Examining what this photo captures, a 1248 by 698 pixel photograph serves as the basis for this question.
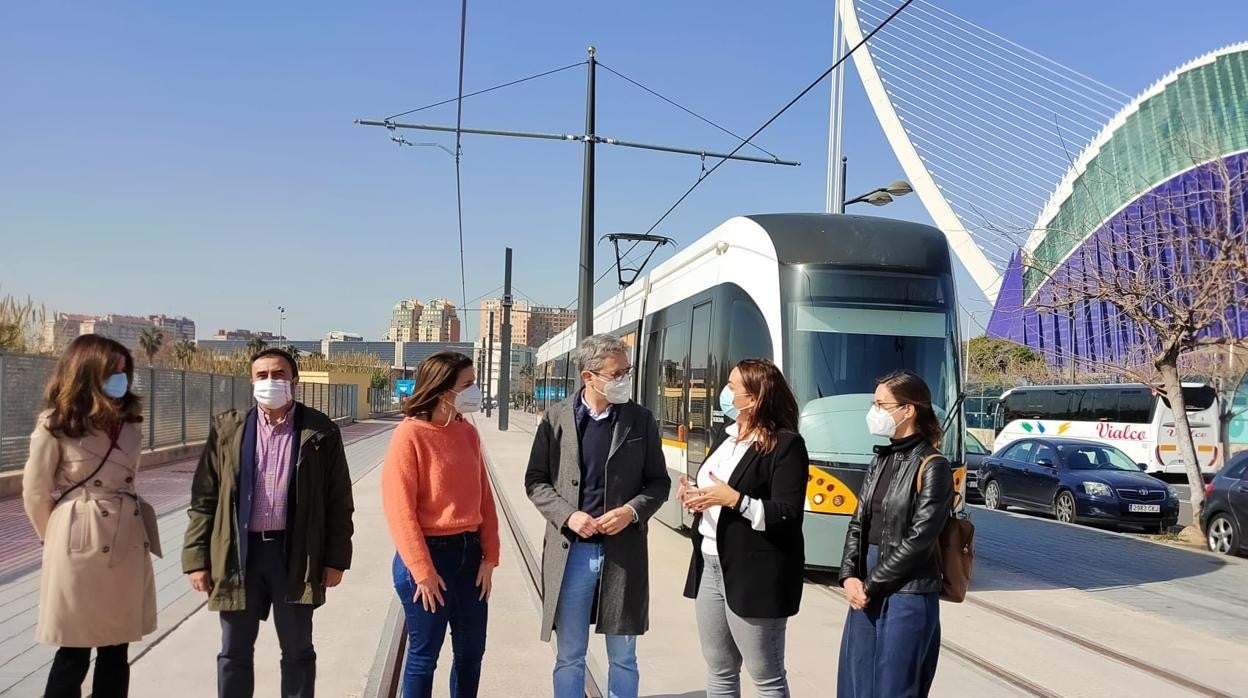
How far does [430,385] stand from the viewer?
170 inches

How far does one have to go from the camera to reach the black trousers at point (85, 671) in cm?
404

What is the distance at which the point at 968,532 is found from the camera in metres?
3.87

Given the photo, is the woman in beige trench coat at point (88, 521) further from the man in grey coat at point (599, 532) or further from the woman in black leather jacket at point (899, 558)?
the woman in black leather jacket at point (899, 558)

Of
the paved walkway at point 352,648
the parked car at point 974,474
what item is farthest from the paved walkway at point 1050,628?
the parked car at point 974,474

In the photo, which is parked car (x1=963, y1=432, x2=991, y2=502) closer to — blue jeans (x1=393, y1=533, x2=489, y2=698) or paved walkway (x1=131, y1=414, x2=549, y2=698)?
paved walkway (x1=131, y1=414, x2=549, y2=698)

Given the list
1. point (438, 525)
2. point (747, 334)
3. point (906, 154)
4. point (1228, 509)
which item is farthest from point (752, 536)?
point (906, 154)

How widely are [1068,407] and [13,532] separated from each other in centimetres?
3011

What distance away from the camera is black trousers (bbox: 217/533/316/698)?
4.16m

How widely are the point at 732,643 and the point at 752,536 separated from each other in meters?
0.49

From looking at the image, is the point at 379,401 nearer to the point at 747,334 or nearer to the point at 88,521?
the point at 747,334

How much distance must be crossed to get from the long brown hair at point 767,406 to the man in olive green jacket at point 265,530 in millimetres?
1700

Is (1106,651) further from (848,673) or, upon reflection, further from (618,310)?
(618,310)

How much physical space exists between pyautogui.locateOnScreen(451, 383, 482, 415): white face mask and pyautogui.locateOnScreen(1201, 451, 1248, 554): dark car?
1150 centimetres

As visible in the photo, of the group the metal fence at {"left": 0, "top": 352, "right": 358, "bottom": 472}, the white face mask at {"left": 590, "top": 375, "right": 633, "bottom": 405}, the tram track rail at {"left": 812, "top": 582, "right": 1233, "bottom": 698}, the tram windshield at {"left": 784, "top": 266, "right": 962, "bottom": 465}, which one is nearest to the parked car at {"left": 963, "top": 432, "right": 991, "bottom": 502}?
the tram windshield at {"left": 784, "top": 266, "right": 962, "bottom": 465}
